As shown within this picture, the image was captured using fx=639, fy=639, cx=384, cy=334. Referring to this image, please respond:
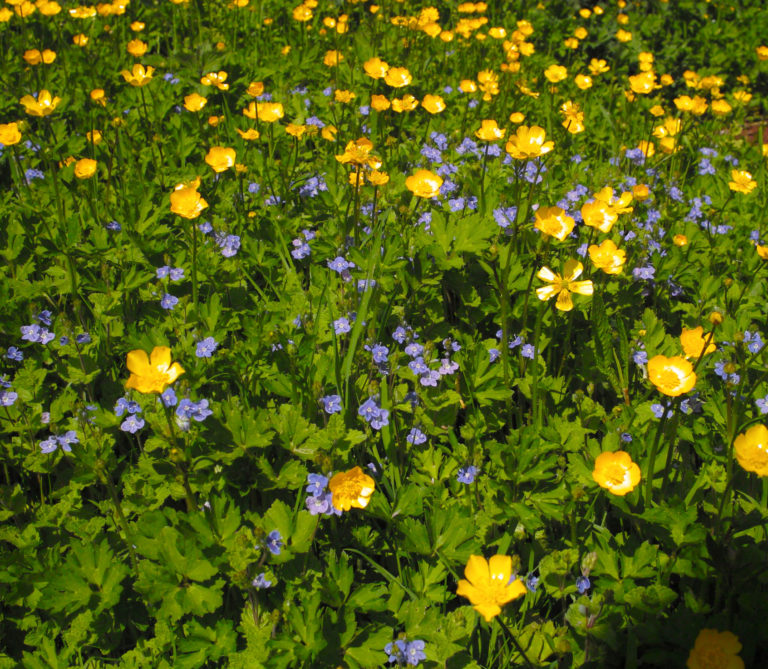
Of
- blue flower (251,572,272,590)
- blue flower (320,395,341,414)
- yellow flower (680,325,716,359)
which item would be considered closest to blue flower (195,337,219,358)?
blue flower (320,395,341,414)

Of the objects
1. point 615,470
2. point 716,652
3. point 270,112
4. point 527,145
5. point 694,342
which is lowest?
point 716,652

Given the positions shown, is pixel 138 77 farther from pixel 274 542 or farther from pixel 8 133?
pixel 274 542

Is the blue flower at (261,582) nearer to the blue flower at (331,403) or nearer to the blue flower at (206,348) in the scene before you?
the blue flower at (331,403)

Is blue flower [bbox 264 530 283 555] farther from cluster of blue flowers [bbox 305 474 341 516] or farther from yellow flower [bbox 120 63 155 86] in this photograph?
yellow flower [bbox 120 63 155 86]

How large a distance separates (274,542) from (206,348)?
83 cm

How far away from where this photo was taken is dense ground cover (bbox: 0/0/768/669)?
6.16 feet

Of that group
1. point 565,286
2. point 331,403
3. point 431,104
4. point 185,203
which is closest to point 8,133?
point 185,203

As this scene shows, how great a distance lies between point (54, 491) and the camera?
2195 mm

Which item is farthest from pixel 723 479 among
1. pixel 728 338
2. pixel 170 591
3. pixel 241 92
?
pixel 241 92

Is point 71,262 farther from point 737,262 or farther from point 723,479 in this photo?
point 737,262

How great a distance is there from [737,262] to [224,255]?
2.65 metres

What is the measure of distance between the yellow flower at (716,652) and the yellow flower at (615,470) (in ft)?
1.45

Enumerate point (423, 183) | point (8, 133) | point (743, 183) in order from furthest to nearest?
point (743, 183) → point (423, 183) → point (8, 133)

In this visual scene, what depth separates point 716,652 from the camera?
5.48 feet
